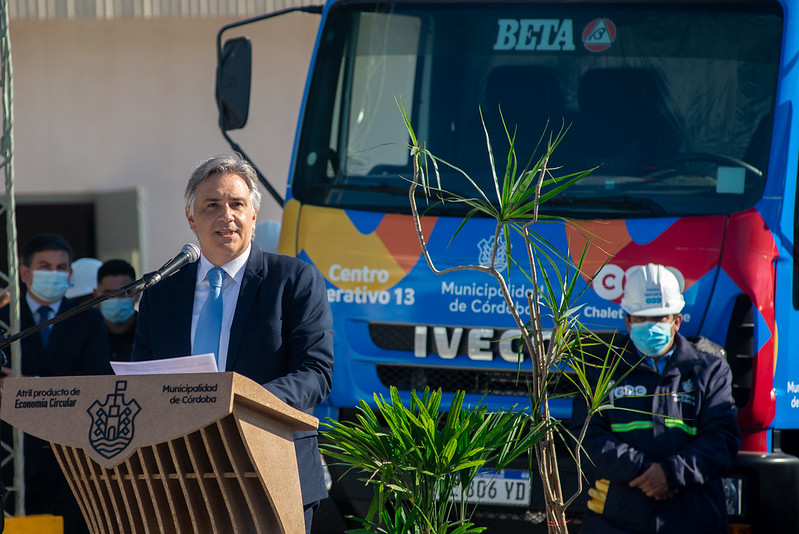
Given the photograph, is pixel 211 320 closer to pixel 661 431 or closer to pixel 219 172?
pixel 219 172

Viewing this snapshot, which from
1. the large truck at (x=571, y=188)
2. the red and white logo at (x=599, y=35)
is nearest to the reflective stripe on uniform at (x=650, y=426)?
the large truck at (x=571, y=188)

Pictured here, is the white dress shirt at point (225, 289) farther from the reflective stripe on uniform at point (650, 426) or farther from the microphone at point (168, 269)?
the reflective stripe on uniform at point (650, 426)

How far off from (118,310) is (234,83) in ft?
5.72

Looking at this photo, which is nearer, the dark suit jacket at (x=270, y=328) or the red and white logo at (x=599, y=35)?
the dark suit jacket at (x=270, y=328)

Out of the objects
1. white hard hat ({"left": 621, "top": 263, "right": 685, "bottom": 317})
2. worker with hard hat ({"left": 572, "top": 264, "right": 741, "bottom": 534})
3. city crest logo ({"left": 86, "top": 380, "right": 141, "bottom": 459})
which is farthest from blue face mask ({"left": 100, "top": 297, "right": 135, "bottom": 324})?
city crest logo ({"left": 86, "top": 380, "right": 141, "bottom": 459})

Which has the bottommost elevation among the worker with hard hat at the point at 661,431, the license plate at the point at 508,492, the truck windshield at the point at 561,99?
the license plate at the point at 508,492

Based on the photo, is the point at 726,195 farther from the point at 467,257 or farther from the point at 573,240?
the point at 467,257

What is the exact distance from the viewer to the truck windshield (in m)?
5.04

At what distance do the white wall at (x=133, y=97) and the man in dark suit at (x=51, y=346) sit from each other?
5196mm

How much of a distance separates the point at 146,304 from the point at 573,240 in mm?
2132

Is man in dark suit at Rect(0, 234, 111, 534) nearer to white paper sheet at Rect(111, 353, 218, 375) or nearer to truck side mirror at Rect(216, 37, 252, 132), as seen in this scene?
truck side mirror at Rect(216, 37, 252, 132)

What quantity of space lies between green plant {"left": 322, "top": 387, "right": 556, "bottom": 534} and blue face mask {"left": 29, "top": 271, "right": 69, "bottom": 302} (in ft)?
12.5

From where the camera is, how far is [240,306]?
3.35 meters

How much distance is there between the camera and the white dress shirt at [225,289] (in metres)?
3.39
